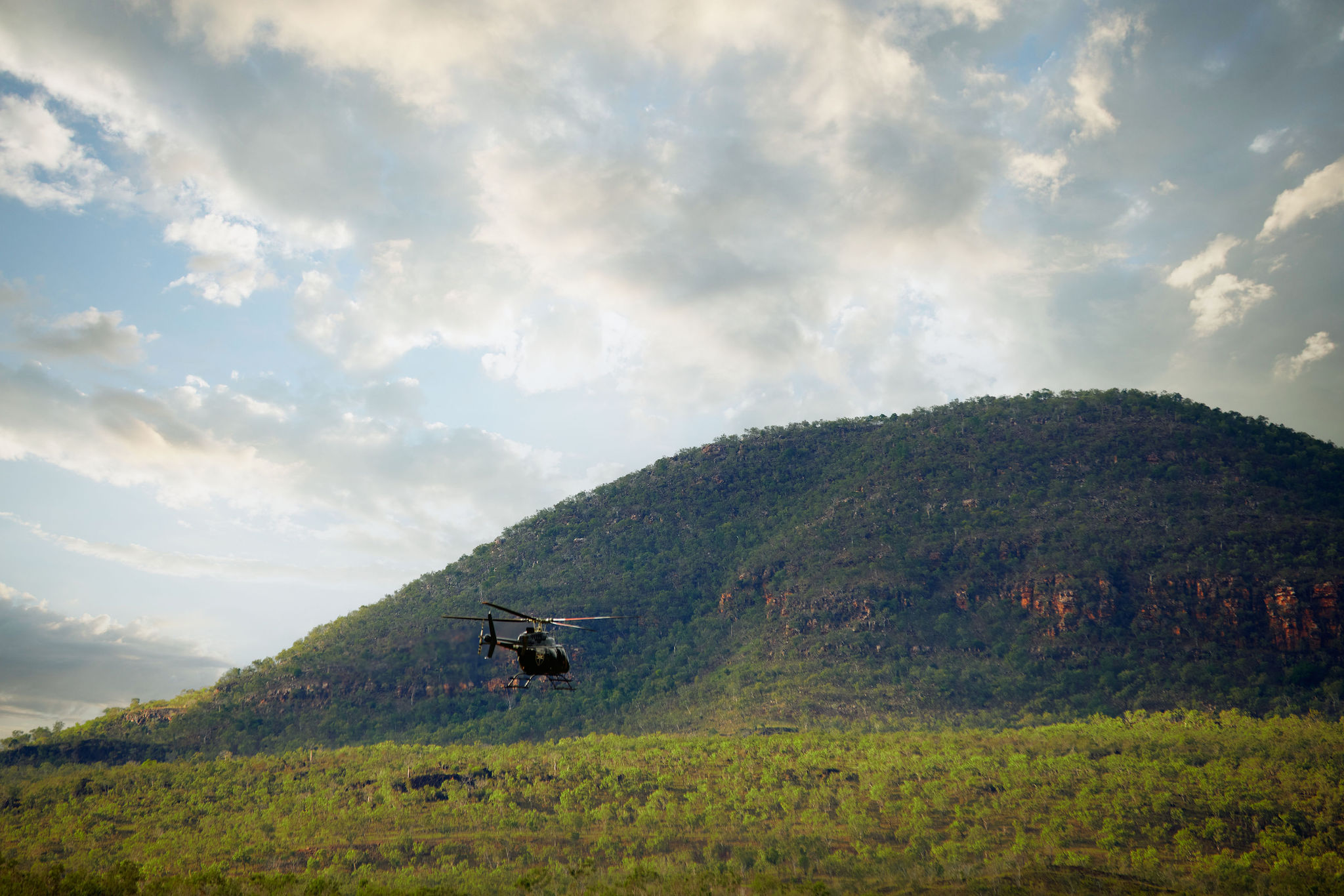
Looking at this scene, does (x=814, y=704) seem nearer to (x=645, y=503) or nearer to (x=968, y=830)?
(x=968, y=830)

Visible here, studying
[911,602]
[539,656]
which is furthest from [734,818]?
[911,602]

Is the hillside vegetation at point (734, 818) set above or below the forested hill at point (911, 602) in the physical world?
below

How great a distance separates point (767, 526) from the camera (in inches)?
5743

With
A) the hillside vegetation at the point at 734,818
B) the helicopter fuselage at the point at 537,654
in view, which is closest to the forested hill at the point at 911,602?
the hillside vegetation at the point at 734,818

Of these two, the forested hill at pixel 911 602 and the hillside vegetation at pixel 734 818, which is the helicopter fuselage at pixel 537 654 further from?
the forested hill at pixel 911 602

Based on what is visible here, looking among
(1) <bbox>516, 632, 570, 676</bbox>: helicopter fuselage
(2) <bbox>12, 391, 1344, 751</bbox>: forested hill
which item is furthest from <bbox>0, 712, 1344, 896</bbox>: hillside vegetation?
(1) <bbox>516, 632, 570, 676</bbox>: helicopter fuselage

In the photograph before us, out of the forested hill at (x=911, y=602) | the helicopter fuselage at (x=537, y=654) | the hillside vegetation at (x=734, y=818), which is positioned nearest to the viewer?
the helicopter fuselage at (x=537, y=654)

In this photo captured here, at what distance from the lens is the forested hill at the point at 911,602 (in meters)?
100

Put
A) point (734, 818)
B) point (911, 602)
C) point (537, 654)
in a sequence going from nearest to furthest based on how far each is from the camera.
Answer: point (537, 654), point (734, 818), point (911, 602)

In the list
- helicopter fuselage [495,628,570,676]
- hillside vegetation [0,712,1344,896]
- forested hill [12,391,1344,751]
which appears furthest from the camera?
forested hill [12,391,1344,751]

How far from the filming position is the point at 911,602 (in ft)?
387

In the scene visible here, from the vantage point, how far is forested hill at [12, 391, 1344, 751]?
330ft

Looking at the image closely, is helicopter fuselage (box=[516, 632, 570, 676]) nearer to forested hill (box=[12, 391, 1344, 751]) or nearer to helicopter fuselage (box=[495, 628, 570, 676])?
helicopter fuselage (box=[495, 628, 570, 676])

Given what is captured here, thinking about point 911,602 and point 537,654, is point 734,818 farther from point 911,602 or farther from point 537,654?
point 911,602
